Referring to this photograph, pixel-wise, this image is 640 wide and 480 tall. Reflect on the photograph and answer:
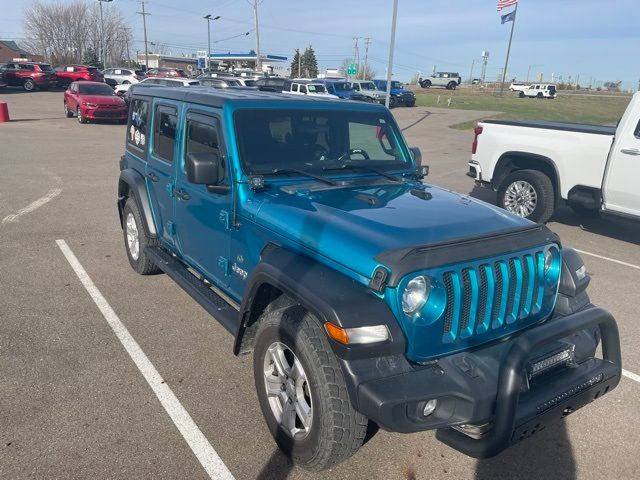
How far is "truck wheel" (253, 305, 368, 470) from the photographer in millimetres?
2574

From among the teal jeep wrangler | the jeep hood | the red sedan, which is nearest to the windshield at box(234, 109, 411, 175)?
the teal jeep wrangler

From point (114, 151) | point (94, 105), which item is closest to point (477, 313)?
point (114, 151)

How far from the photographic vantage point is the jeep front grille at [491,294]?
2.64m

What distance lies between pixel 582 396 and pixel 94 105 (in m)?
21.5

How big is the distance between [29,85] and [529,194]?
37.6 meters

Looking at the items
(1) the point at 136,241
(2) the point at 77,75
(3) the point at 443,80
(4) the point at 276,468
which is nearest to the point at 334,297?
(4) the point at 276,468

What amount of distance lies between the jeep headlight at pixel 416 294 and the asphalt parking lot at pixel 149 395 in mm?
1052

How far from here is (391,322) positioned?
2.51 m

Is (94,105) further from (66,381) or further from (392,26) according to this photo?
(66,381)

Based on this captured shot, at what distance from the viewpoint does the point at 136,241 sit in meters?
5.63

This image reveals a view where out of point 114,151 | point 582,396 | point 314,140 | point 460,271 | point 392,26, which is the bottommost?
point 114,151

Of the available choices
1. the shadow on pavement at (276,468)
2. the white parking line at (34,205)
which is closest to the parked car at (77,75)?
the white parking line at (34,205)

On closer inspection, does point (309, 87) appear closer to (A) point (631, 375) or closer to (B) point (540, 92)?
(A) point (631, 375)

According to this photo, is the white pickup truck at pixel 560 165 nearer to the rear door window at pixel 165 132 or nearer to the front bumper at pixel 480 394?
the front bumper at pixel 480 394
